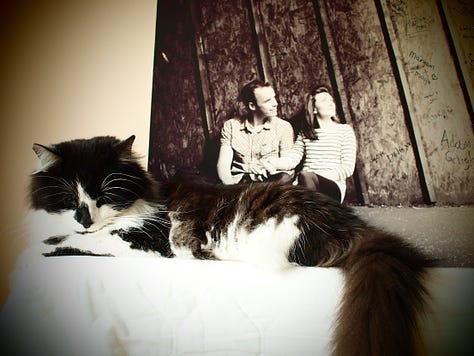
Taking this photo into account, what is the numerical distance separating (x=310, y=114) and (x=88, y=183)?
0.81m

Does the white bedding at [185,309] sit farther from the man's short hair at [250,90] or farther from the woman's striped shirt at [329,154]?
the man's short hair at [250,90]

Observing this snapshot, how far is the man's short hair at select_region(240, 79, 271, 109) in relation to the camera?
1239 mm

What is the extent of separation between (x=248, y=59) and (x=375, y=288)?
3.11 ft

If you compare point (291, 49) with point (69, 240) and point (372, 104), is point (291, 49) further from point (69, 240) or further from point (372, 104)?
point (69, 240)

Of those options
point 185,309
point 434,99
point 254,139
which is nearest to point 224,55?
point 254,139

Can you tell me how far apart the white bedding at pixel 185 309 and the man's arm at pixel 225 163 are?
1.53 ft

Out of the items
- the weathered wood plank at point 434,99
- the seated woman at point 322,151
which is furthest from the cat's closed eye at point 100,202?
the weathered wood plank at point 434,99

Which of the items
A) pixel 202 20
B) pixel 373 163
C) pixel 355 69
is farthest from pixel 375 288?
pixel 202 20

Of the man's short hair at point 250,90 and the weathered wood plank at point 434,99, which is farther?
the man's short hair at point 250,90

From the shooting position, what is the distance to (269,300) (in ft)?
2.35

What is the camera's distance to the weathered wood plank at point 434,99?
3.45ft

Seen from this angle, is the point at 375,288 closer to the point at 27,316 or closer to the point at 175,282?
the point at 175,282

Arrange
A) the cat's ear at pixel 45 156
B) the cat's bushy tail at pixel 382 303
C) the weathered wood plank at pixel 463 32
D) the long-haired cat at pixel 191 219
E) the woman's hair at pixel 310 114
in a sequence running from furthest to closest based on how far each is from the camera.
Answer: the woman's hair at pixel 310 114
the weathered wood plank at pixel 463 32
the cat's ear at pixel 45 156
the long-haired cat at pixel 191 219
the cat's bushy tail at pixel 382 303

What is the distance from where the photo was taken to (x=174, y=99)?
1276mm
